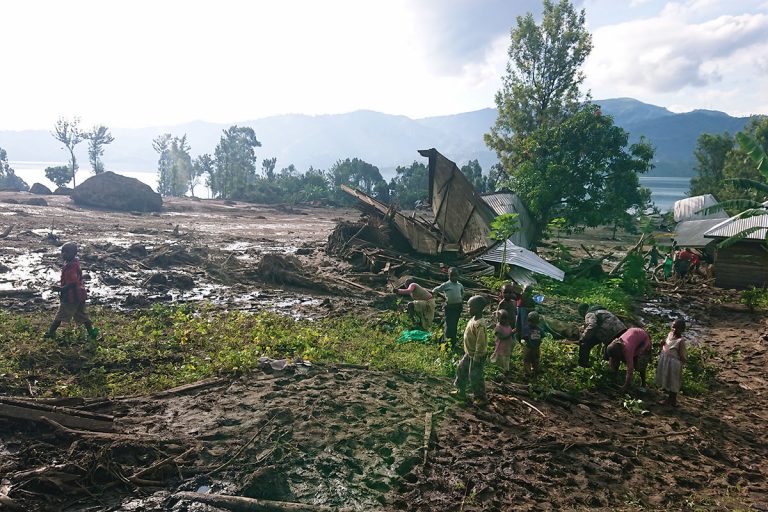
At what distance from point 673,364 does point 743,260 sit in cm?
1336

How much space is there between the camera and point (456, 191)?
18.3 meters

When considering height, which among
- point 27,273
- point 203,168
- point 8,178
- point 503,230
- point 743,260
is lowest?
point 743,260

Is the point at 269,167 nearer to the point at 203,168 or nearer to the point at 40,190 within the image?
the point at 203,168

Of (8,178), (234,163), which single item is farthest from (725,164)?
(8,178)

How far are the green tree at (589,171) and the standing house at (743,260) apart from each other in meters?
3.68

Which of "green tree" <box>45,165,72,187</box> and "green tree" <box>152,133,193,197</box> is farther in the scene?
"green tree" <box>152,133,193,197</box>

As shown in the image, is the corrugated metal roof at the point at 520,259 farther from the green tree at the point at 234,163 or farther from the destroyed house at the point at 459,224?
the green tree at the point at 234,163

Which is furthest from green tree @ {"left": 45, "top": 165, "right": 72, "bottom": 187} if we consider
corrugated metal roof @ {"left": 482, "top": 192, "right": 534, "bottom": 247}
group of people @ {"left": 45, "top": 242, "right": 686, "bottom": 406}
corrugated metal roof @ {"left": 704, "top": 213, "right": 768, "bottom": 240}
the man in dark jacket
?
corrugated metal roof @ {"left": 704, "top": 213, "right": 768, "bottom": 240}

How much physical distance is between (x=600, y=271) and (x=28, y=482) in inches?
714

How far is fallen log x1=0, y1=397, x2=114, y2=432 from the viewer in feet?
16.8

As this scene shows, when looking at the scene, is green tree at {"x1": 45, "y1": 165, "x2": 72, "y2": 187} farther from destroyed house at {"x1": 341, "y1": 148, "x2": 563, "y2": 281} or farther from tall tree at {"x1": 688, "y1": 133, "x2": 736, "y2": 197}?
tall tree at {"x1": 688, "y1": 133, "x2": 736, "y2": 197}

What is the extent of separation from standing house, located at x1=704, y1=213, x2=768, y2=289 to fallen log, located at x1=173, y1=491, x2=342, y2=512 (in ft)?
58.8

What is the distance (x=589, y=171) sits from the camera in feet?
62.8

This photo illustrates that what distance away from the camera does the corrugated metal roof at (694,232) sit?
21.3 meters
